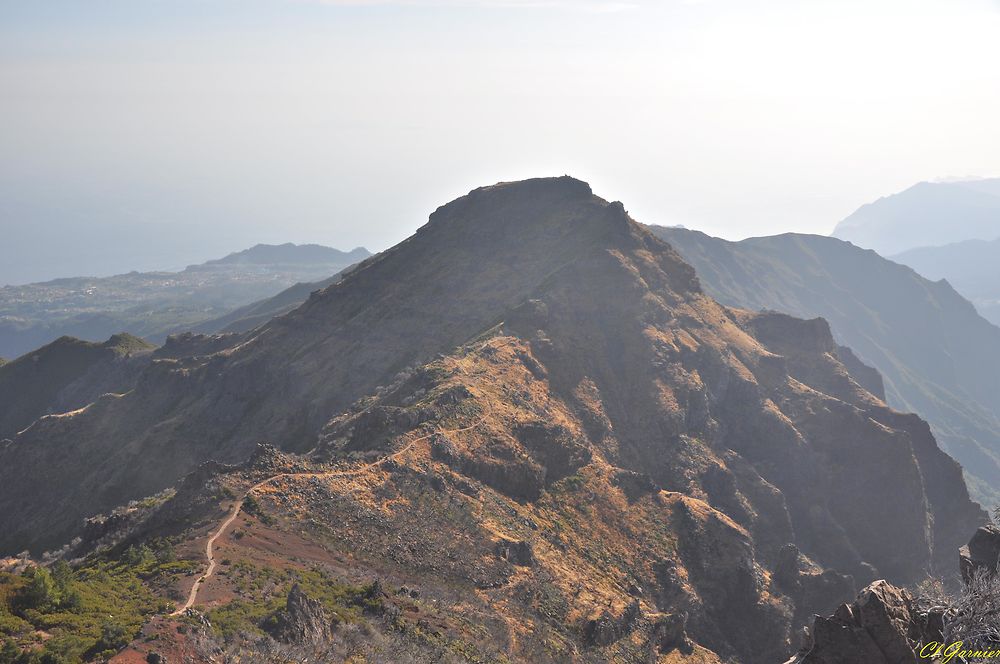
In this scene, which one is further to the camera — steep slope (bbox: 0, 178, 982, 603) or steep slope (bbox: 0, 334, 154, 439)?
steep slope (bbox: 0, 334, 154, 439)

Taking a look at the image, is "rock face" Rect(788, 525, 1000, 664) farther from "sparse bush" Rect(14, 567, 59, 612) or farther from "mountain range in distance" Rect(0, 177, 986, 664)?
"sparse bush" Rect(14, 567, 59, 612)

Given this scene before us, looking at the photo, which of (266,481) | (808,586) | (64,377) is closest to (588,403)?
(808,586)

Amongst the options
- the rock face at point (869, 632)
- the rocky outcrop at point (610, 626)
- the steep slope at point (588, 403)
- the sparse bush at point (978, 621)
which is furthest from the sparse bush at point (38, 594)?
the sparse bush at point (978, 621)

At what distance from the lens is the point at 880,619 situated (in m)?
29.2

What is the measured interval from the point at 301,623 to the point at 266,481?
2403 centimetres

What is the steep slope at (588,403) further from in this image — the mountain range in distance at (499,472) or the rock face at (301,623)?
the rock face at (301,623)

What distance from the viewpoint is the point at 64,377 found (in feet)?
549

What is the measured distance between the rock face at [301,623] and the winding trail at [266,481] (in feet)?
19.9

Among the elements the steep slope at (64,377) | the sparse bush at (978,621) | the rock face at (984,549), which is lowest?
the rock face at (984,549)

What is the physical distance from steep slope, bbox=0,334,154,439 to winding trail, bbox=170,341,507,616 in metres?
111

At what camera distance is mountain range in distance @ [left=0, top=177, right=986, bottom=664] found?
52.0m

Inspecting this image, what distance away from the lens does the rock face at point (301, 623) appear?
40.9 meters

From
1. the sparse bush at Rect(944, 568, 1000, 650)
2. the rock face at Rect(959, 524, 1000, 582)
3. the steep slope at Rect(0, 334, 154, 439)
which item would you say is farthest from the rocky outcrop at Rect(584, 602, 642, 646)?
the steep slope at Rect(0, 334, 154, 439)

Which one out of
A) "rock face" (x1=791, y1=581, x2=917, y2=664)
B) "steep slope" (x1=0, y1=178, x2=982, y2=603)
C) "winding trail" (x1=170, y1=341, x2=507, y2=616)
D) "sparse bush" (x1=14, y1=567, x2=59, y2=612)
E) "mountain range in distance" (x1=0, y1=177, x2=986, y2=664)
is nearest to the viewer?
"rock face" (x1=791, y1=581, x2=917, y2=664)
